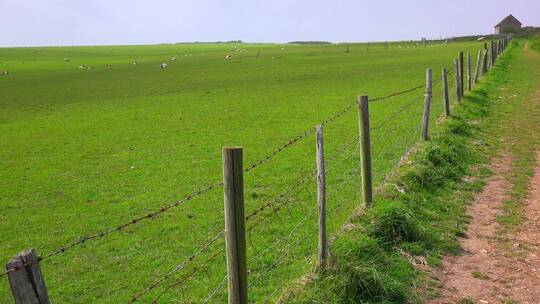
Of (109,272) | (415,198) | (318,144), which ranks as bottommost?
(109,272)

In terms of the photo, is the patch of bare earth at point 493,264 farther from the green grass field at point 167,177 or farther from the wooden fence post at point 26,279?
the wooden fence post at point 26,279

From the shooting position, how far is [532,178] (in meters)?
10.2

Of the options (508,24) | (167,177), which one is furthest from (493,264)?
(508,24)

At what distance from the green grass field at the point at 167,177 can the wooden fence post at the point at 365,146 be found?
31.0 inches

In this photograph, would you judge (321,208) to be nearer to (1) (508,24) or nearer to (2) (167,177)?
(2) (167,177)

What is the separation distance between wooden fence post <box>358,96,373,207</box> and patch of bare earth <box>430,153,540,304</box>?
1.57m

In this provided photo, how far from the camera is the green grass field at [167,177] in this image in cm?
763

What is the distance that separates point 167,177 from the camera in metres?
13.4

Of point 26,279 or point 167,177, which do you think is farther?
point 167,177

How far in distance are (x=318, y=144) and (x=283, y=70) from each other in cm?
4165

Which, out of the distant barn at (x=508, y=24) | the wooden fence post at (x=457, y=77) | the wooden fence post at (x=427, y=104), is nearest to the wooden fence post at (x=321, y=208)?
the wooden fence post at (x=427, y=104)

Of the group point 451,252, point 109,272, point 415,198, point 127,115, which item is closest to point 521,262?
point 451,252

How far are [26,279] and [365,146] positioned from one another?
19.1 feet

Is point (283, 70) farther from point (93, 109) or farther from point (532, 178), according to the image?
point (532, 178)
